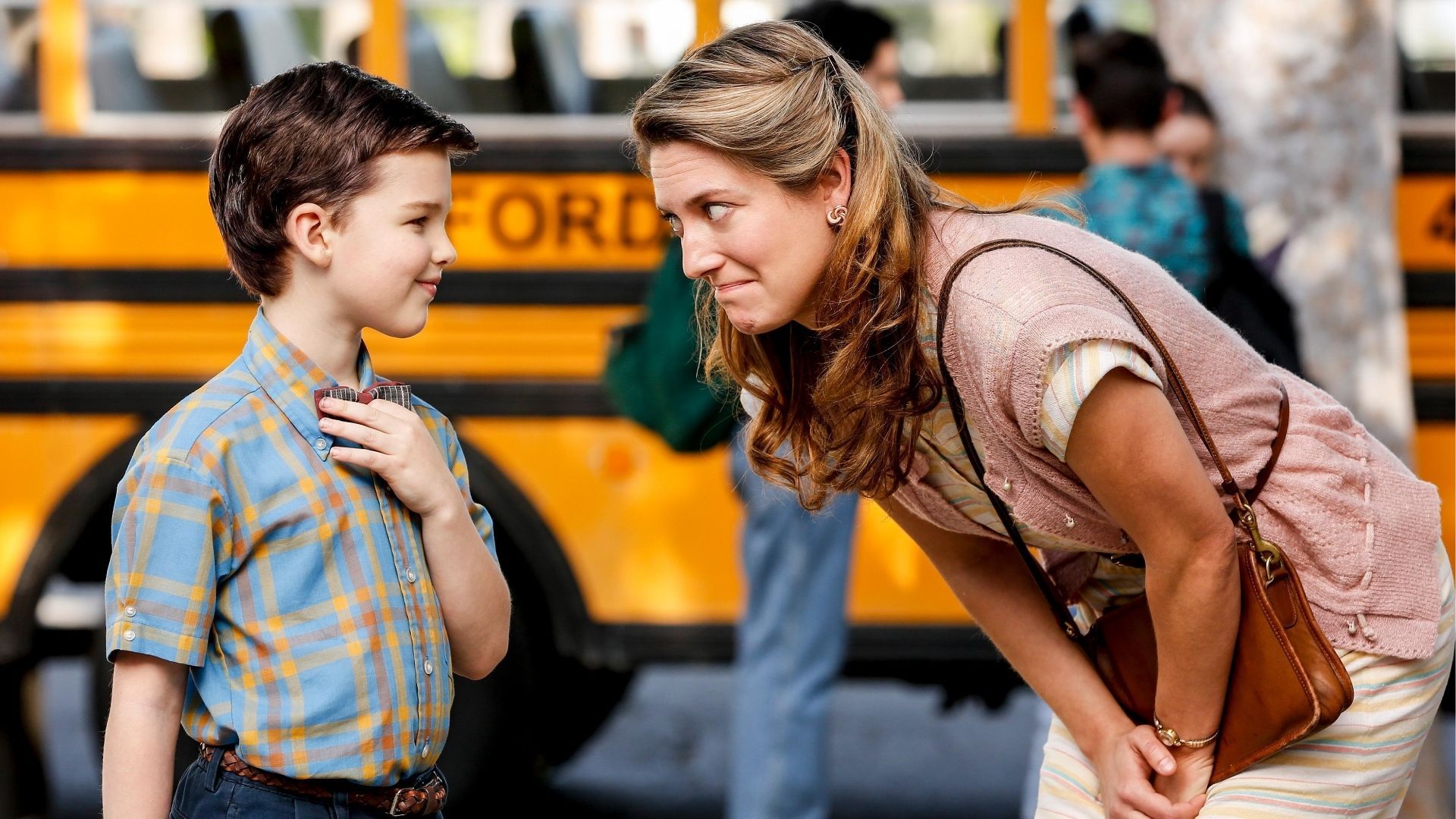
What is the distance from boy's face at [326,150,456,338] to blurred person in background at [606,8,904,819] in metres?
1.48

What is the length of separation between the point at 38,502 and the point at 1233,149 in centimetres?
279

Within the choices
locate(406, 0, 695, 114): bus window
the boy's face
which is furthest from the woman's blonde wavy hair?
locate(406, 0, 695, 114): bus window

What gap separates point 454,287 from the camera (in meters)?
3.54

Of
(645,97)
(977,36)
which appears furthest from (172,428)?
(977,36)

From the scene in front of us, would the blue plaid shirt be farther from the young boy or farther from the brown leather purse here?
the young boy

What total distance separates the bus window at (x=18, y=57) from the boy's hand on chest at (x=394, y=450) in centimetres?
237

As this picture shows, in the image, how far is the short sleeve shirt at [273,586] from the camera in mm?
1460

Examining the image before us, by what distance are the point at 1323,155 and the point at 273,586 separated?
284cm

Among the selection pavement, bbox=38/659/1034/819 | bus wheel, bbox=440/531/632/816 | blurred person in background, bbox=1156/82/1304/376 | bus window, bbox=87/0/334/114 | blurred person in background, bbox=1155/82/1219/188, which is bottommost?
pavement, bbox=38/659/1034/819

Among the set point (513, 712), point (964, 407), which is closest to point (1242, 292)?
point (964, 407)

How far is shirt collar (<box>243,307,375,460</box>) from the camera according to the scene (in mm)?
1556

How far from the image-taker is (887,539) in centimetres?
354

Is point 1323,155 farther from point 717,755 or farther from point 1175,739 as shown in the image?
point 717,755

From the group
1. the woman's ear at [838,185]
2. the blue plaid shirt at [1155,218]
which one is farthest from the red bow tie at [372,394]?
the blue plaid shirt at [1155,218]
